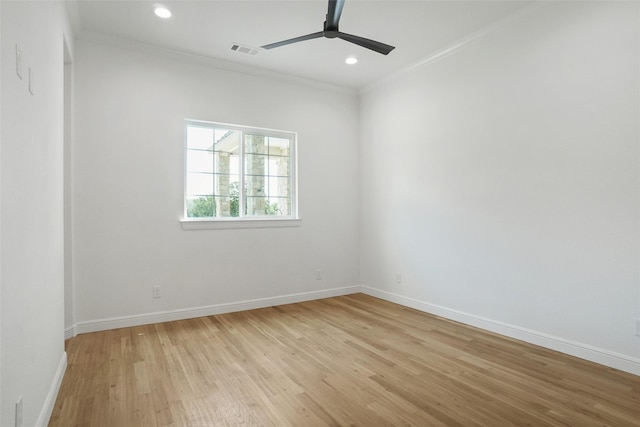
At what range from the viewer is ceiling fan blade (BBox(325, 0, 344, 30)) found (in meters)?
2.28

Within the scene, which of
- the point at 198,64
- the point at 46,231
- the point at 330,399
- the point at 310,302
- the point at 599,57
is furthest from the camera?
the point at 310,302

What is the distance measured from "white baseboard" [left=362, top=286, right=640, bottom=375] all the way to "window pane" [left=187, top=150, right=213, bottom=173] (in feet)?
9.37

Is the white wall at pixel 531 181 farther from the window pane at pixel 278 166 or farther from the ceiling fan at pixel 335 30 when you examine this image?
the window pane at pixel 278 166

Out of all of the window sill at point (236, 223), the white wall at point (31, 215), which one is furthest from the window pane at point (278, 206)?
the white wall at point (31, 215)

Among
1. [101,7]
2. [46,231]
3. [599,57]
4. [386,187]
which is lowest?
[46,231]

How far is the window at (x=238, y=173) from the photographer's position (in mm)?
4039

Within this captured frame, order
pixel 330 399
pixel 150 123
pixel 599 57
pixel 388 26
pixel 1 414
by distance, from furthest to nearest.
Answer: pixel 150 123, pixel 388 26, pixel 599 57, pixel 330 399, pixel 1 414

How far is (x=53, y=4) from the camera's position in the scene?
7.47 feet

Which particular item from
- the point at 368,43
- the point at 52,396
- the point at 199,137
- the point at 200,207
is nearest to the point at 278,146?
the point at 199,137

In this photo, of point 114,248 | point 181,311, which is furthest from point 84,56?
point 181,311

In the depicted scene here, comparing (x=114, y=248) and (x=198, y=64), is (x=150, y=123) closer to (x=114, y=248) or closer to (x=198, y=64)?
(x=198, y=64)

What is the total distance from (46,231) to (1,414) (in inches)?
43.4

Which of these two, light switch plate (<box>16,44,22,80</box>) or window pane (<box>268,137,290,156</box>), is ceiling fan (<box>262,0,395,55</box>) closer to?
light switch plate (<box>16,44,22,80</box>)

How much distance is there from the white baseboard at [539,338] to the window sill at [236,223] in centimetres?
174
